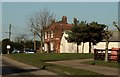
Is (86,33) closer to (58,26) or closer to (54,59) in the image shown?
(54,59)

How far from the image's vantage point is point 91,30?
7156 cm

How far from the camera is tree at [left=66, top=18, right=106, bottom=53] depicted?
6981 centimetres

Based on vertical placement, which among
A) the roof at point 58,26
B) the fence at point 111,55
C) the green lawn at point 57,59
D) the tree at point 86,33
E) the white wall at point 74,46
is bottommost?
the green lawn at point 57,59

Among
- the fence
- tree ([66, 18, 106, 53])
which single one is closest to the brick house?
tree ([66, 18, 106, 53])

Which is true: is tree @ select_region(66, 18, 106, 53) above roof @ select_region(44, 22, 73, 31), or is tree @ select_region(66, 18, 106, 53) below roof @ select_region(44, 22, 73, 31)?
below

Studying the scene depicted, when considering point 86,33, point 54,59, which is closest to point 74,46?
point 86,33

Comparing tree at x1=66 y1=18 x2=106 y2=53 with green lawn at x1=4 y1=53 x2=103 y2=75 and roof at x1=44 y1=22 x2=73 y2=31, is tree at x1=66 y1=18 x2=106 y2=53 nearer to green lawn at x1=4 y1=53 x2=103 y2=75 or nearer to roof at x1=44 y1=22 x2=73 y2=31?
green lawn at x1=4 y1=53 x2=103 y2=75

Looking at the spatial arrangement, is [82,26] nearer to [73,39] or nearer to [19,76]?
[73,39]

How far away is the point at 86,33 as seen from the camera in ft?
231

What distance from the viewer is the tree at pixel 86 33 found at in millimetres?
69812

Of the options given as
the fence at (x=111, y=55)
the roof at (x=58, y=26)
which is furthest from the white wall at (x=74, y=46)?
the fence at (x=111, y=55)

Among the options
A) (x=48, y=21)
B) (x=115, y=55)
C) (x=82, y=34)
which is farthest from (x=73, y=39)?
(x=115, y=55)

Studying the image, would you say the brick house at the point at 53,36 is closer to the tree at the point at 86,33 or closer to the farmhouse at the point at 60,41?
the farmhouse at the point at 60,41

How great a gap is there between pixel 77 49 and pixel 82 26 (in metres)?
8.15
